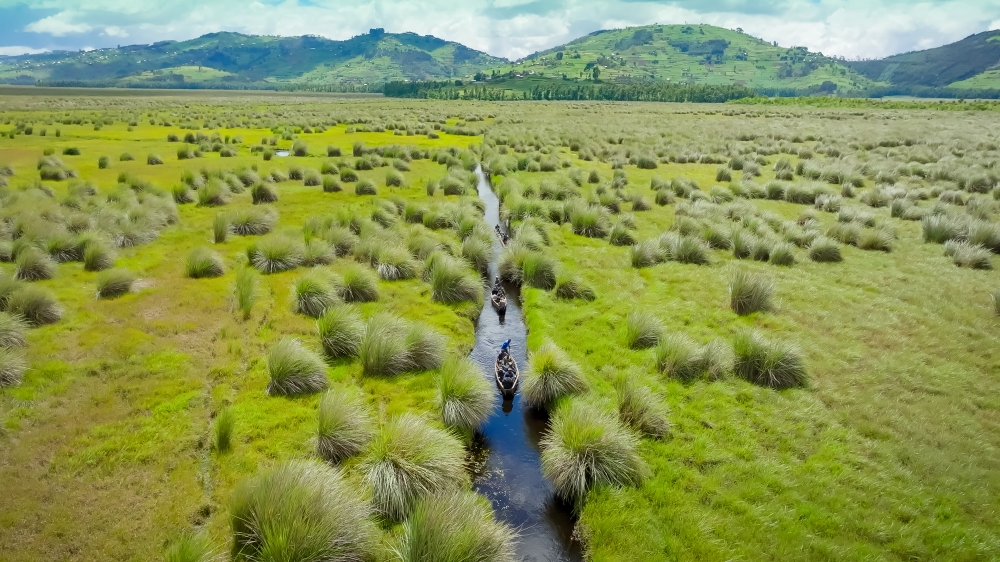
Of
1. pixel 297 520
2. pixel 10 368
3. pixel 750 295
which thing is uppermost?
pixel 750 295

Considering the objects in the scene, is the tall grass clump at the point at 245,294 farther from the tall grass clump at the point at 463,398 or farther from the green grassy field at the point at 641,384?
the tall grass clump at the point at 463,398

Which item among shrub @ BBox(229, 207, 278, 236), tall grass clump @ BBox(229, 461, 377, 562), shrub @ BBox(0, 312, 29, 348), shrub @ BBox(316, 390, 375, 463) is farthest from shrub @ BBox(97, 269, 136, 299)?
tall grass clump @ BBox(229, 461, 377, 562)

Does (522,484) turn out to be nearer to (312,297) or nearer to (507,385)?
(507,385)

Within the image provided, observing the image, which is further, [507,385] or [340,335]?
[340,335]

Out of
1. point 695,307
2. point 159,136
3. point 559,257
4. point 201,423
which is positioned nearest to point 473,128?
point 159,136

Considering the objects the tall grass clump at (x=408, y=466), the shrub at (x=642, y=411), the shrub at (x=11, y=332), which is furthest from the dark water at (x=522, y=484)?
the shrub at (x=11, y=332)

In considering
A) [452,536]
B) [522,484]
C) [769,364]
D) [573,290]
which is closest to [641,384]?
[769,364]

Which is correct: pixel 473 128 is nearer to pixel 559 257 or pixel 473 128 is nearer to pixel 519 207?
pixel 519 207
